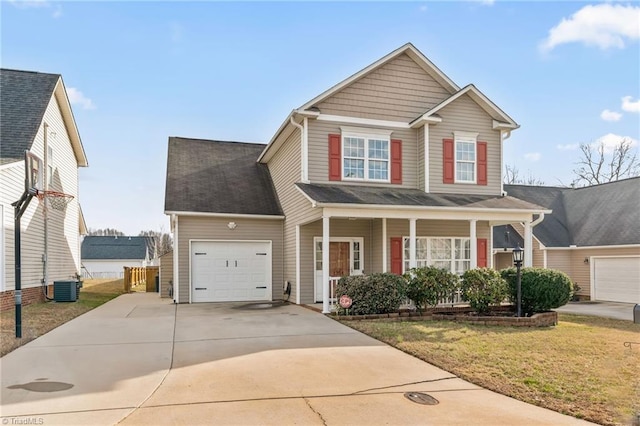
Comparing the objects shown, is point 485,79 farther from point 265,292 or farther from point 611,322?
point 265,292

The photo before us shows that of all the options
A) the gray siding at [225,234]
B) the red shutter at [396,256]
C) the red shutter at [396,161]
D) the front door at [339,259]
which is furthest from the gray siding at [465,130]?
the gray siding at [225,234]

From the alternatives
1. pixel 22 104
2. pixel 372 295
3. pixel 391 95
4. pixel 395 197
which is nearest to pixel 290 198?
pixel 395 197

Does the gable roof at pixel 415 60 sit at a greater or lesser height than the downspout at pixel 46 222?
greater

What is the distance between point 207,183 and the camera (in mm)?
16062

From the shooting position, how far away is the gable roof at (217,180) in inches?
585

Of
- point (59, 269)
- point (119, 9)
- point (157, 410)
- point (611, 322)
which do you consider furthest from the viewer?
point (59, 269)

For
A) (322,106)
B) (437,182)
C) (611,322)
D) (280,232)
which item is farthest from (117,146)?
(611,322)

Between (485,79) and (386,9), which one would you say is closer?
(386,9)

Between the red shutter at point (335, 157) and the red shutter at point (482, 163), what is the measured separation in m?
4.85

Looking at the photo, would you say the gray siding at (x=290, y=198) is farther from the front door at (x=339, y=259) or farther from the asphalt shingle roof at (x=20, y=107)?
the asphalt shingle roof at (x=20, y=107)

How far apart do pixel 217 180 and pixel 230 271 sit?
3.58 metres

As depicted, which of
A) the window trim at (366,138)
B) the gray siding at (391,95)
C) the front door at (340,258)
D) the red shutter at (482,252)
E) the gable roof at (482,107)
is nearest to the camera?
the window trim at (366,138)

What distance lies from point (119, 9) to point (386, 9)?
20.6 feet

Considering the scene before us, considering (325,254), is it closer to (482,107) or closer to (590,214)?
(482,107)
